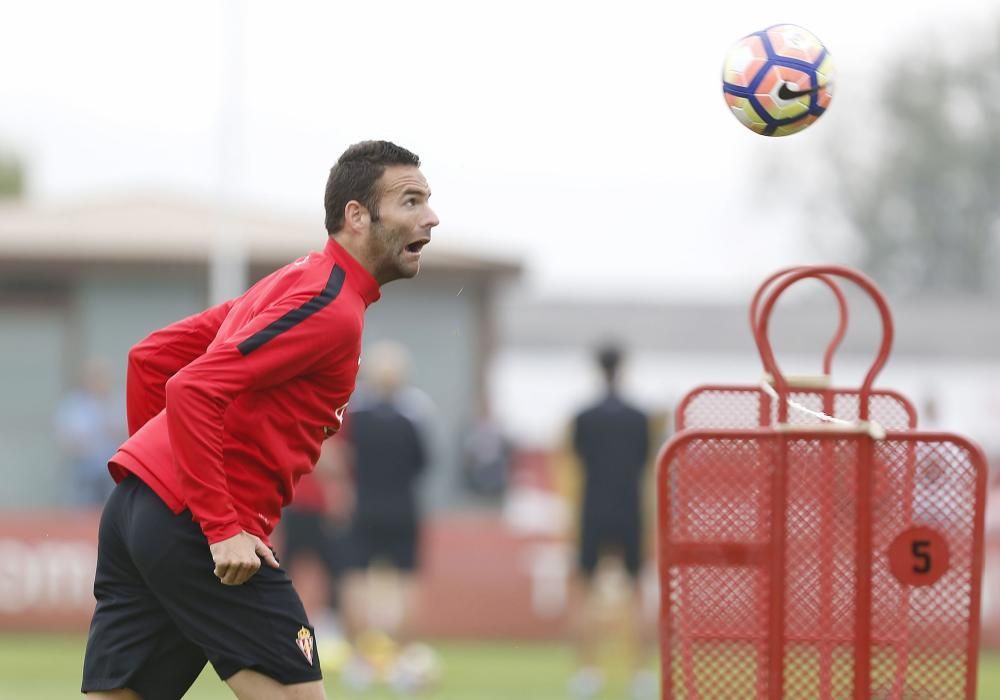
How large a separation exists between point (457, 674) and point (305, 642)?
8045mm

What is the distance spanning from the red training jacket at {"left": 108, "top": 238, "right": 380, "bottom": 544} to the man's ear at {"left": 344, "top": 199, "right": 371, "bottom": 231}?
68 millimetres

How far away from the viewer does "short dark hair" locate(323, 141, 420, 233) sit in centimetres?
491

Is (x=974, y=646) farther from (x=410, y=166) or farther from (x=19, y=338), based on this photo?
(x=19, y=338)

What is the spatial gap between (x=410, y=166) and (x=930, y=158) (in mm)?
57287

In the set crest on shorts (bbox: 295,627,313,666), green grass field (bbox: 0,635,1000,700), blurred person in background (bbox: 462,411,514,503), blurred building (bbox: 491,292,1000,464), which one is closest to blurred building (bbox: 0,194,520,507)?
blurred person in background (bbox: 462,411,514,503)

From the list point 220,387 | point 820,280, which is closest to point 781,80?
point 820,280

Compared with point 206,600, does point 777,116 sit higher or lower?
higher

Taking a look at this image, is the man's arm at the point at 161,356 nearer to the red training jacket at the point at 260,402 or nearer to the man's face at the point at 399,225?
the red training jacket at the point at 260,402

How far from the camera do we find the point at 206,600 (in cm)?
A: 473

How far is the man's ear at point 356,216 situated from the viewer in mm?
4895

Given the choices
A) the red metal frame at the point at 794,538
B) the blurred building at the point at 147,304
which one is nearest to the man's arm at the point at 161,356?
the red metal frame at the point at 794,538

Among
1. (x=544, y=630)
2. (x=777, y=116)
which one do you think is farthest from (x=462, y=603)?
(x=777, y=116)

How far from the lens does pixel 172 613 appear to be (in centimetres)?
476

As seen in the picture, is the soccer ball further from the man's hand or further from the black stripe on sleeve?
the man's hand
